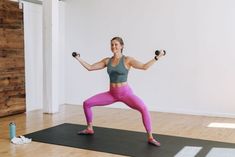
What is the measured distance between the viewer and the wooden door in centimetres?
536

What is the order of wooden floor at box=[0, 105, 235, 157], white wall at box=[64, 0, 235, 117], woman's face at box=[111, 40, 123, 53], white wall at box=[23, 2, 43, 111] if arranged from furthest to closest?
white wall at box=[23, 2, 43, 111]
white wall at box=[64, 0, 235, 117]
woman's face at box=[111, 40, 123, 53]
wooden floor at box=[0, 105, 235, 157]

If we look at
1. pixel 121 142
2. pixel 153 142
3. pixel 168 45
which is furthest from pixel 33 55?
pixel 153 142

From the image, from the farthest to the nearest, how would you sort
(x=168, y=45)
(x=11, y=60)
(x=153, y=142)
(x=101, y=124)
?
1. (x=168, y=45)
2. (x=11, y=60)
3. (x=101, y=124)
4. (x=153, y=142)

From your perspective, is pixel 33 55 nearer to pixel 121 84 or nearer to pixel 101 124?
pixel 101 124

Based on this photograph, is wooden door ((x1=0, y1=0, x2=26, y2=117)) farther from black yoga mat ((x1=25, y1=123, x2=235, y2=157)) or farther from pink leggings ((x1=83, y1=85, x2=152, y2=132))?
pink leggings ((x1=83, y1=85, x2=152, y2=132))

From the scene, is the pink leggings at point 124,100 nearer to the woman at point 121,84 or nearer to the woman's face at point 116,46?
the woman at point 121,84

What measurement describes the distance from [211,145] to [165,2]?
3.20m

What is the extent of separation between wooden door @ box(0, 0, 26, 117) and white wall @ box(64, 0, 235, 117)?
1501 millimetres

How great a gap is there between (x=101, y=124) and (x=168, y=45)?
85.0 inches

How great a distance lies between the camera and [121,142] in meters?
3.95

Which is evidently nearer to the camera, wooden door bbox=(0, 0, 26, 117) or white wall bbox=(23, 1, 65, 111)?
wooden door bbox=(0, 0, 26, 117)

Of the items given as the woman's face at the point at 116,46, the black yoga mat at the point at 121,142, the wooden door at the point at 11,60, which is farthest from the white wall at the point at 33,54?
the woman's face at the point at 116,46

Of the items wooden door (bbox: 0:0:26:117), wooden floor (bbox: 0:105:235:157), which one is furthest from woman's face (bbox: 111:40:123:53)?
wooden door (bbox: 0:0:26:117)

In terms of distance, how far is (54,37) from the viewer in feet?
19.3
